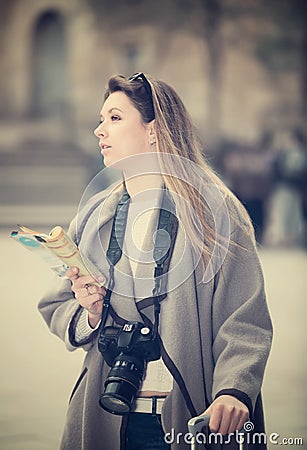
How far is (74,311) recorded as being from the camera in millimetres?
2549

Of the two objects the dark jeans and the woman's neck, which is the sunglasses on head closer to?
the woman's neck

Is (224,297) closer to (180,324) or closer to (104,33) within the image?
(180,324)

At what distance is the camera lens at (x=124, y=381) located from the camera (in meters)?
2.32

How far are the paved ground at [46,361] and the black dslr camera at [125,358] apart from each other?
30cm

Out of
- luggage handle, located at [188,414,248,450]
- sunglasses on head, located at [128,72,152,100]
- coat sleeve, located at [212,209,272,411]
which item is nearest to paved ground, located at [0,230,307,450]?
coat sleeve, located at [212,209,272,411]

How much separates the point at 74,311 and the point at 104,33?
3.47 ft

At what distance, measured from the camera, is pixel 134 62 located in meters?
2.79

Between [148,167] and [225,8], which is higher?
[225,8]

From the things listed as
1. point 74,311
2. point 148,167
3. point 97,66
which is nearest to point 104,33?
Answer: point 97,66

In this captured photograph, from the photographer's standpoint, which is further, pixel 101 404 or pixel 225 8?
pixel 225 8

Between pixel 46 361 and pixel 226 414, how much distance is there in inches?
29.3

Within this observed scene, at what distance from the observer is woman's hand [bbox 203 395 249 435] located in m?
2.33

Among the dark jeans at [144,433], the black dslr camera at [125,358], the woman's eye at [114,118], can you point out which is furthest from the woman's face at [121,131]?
the dark jeans at [144,433]

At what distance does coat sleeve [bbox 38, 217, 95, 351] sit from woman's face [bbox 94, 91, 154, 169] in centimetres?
30
